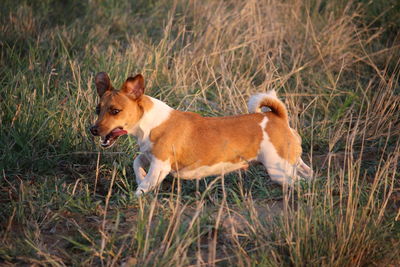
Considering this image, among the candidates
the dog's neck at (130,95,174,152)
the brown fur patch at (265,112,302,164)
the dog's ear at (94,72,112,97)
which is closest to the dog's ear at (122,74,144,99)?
the dog's neck at (130,95,174,152)

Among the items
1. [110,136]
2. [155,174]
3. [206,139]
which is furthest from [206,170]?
[110,136]

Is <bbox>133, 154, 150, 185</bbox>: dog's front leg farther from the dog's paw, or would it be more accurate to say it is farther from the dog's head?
the dog's head

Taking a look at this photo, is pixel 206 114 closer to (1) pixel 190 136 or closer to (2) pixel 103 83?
(1) pixel 190 136

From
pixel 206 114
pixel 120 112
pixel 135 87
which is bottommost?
pixel 206 114

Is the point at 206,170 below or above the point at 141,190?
above

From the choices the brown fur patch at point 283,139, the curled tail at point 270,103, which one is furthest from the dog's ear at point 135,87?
the brown fur patch at point 283,139

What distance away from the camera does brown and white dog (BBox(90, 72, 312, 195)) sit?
4.57 m

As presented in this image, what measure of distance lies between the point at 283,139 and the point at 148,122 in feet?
3.92

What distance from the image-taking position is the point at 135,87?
4590mm

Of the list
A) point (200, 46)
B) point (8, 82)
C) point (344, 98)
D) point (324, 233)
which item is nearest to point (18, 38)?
point (8, 82)

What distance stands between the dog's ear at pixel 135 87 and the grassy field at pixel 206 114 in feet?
2.17

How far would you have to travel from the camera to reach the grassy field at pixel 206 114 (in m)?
3.67

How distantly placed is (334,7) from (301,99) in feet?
9.44

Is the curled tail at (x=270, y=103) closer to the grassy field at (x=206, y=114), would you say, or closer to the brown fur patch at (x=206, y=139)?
the brown fur patch at (x=206, y=139)
